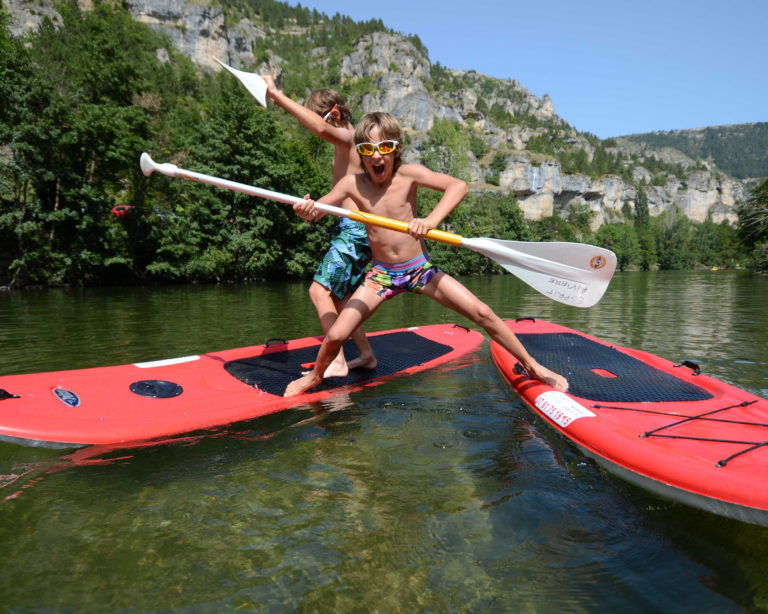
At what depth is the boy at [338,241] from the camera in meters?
4.03

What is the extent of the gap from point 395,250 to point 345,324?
669mm

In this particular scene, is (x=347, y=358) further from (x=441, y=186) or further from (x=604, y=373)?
(x=604, y=373)

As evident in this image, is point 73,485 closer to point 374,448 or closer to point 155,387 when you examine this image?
point 155,387

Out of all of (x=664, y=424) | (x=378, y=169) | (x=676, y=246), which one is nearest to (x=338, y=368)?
(x=378, y=169)

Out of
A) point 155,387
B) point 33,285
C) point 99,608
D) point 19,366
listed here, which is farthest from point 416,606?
point 33,285

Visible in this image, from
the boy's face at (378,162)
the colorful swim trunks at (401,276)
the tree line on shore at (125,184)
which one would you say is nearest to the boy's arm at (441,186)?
the boy's face at (378,162)

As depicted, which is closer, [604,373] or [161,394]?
A: [161,394]

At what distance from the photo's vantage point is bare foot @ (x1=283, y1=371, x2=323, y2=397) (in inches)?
148

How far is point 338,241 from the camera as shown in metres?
4.26

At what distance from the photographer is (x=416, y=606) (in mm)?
1701

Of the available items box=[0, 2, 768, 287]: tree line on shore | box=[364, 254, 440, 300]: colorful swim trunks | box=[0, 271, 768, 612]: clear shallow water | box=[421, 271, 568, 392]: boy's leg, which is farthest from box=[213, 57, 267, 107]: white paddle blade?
box=[0, 2, 768, 287]: tree line on shore

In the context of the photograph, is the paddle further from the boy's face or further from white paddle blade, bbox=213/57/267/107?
white paddle blade, bbox=213/57/267/107

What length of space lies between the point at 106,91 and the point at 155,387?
75.9 ft

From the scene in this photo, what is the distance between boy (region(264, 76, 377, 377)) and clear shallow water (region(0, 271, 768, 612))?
863 millimetres
